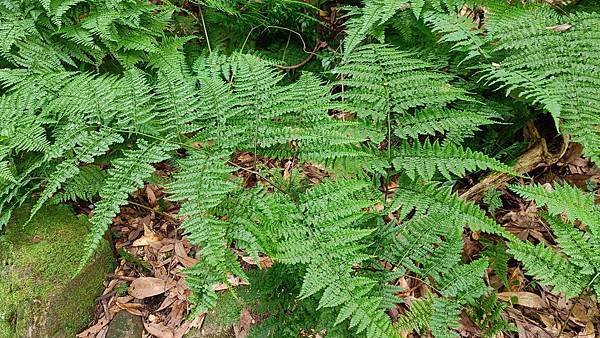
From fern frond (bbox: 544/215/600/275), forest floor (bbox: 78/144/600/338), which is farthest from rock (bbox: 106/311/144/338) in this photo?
fern frond (bbox: 544/215/600/275)

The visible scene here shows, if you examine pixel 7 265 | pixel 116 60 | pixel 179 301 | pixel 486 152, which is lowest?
pixel 179 301

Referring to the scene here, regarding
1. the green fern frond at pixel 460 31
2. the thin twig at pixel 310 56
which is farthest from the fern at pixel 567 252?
the thin twig at pixel 310 56

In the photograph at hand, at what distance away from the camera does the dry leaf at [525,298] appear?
3.25 m

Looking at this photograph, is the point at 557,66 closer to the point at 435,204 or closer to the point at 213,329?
the point at 435,204

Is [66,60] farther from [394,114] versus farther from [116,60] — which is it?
[394,114]

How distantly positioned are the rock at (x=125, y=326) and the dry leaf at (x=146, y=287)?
155mm

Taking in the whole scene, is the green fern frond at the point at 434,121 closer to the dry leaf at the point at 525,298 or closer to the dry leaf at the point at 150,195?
the dry leaf at the point at 525,298

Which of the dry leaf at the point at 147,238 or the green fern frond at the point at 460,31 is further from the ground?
the green fern frond at the point at 460,31

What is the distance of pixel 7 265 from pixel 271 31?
8.58 feet

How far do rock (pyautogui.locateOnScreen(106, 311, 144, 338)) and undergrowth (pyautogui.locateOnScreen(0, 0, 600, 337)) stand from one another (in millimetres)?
944

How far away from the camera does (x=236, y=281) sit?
3656 millimetres

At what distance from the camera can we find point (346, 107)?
2.77m

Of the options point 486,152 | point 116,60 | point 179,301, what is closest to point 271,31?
point 116,60

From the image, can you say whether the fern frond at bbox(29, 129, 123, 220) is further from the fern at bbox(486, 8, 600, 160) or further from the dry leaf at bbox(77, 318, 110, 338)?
the fern at bbox(486, 8, 600, 160)
